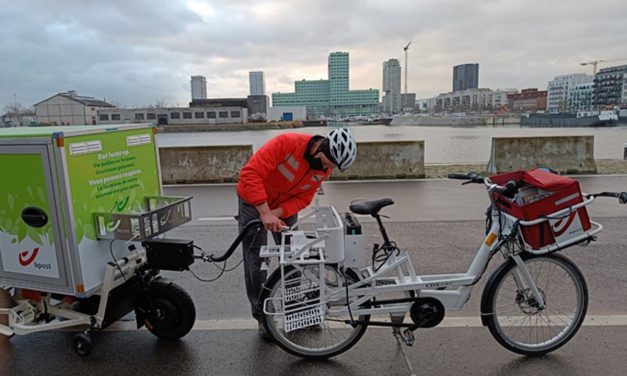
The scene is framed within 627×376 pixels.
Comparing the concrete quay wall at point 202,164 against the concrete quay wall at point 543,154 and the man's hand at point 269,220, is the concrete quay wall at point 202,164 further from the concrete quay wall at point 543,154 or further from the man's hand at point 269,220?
the man's hand at point 269,220

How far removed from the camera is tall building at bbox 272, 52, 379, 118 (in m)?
99.0

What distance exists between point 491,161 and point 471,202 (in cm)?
410

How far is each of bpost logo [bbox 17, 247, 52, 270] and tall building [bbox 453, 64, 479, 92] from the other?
520ft

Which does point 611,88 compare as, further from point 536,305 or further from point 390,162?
point 536,305

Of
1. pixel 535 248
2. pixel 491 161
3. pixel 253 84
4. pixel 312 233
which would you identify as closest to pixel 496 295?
pixel 535 248

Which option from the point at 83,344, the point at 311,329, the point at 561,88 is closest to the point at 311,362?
the point at 311,329

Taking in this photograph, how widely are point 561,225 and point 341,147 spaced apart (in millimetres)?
1537

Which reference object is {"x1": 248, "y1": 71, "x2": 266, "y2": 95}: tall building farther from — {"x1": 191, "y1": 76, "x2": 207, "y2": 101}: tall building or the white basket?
the white basket

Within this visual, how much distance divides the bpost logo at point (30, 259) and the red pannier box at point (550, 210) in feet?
10.7

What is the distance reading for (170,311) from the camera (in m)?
3.45

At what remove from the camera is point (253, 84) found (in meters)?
115

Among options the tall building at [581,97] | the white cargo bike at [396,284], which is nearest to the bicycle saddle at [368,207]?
the white cargo bike at [396,284]

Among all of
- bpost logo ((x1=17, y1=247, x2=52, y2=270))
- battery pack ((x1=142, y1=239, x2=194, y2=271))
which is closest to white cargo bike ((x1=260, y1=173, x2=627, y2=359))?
battery pack ((x1=142, y1=239, x2=194, y2=271))

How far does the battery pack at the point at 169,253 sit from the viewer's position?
324cm
